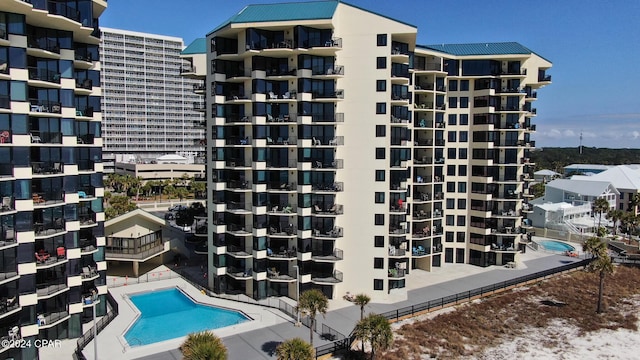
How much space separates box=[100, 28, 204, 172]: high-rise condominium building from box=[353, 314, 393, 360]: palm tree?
491 feet

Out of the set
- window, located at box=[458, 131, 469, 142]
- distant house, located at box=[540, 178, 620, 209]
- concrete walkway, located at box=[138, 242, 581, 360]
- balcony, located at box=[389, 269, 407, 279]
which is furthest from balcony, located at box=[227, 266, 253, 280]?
distant house, located at box=[540, 178, 620, 209]

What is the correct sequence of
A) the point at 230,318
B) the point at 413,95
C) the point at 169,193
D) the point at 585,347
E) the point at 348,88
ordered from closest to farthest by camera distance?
1. the point at 585,347
2. the point at 230,318
3. the point at 348,88
4. the point at 413,95
5. the point at 169,193

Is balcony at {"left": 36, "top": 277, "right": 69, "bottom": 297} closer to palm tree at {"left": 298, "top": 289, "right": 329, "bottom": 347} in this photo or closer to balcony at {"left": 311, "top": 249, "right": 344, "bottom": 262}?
palm tree at {"left": 298, "top": 289, "right": 329, "bottom": 347}

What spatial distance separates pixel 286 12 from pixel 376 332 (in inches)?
1292

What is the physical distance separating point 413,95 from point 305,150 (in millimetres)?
19291

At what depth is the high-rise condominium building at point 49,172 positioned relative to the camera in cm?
3083

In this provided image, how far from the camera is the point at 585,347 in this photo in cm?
3878

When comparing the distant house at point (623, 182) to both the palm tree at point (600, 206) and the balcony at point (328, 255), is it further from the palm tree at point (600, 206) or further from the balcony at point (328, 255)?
the balcony at point (328, 255)

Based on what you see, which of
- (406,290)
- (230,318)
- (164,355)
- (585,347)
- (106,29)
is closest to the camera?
(164,355)

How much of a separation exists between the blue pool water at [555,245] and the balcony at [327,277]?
48.0m

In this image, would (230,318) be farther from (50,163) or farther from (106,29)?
(106,29)

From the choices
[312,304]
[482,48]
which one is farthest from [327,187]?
[482,48]

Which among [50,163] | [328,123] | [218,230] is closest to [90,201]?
[50,163]

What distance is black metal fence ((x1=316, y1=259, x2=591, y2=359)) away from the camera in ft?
117
